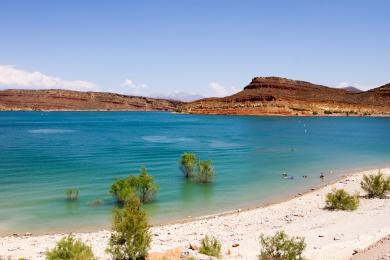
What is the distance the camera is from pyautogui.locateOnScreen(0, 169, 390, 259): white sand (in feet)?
44.9

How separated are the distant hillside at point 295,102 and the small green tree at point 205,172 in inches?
4971

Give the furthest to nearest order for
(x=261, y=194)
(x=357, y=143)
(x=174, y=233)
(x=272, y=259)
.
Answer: (x=357, y=143), (x=261, y=194), (x=174, y=233), (x=272, y=259)

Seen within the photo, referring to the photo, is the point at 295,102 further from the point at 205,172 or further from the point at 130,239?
the point at 130,239

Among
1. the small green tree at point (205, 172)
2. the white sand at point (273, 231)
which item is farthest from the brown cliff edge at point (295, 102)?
the white sand at point (273, 231)

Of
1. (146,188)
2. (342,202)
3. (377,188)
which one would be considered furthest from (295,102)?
(342,202)

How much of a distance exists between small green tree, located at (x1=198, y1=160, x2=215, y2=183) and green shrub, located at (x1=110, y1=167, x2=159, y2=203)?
20.1 ft

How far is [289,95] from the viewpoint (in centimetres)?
18375

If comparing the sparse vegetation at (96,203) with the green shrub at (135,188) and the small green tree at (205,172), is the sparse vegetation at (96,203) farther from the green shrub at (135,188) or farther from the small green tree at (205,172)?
the small green tree at (205,172)

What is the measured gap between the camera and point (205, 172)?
3034 cm

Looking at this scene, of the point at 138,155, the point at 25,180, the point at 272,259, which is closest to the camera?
the point at 272,259

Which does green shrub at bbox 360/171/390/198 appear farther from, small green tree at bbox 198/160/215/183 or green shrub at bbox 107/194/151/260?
green shrub at bbox 107/194/151/260

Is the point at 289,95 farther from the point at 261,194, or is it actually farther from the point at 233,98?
the point at 261,194

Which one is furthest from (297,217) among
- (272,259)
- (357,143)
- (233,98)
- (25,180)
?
(233,98)

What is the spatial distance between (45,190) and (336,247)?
62.8ft
